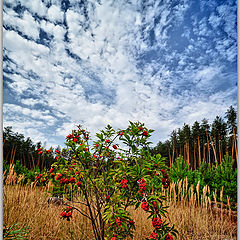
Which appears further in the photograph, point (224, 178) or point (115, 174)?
point (224, 178)

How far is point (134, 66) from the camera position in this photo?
2260mm

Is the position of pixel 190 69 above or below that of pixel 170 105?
above

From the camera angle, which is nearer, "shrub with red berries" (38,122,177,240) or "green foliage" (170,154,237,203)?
"shrub with red berries" (38,122,177,240)

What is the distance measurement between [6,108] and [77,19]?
55.9 inches

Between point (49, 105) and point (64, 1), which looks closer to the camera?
point (64, 1)

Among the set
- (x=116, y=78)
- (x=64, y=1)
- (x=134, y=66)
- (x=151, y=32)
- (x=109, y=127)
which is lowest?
(x=109, y=127)

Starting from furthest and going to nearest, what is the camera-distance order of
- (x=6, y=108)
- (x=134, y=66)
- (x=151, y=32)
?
(x=134, y=66)
(x=151, y=32)
(x=6, y=108)

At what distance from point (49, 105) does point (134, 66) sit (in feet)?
4.54

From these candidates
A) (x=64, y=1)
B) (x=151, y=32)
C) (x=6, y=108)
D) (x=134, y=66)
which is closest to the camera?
(x=6, y=108)

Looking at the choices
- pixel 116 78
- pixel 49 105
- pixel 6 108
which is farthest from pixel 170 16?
pixel 6 108

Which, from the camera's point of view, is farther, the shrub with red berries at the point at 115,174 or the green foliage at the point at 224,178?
the green foliage at the point at 224,178

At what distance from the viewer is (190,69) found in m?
2.23

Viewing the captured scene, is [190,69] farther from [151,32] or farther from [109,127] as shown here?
[109,127]

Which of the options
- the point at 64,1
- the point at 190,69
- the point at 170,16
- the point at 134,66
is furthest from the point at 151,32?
the point at 64,1
